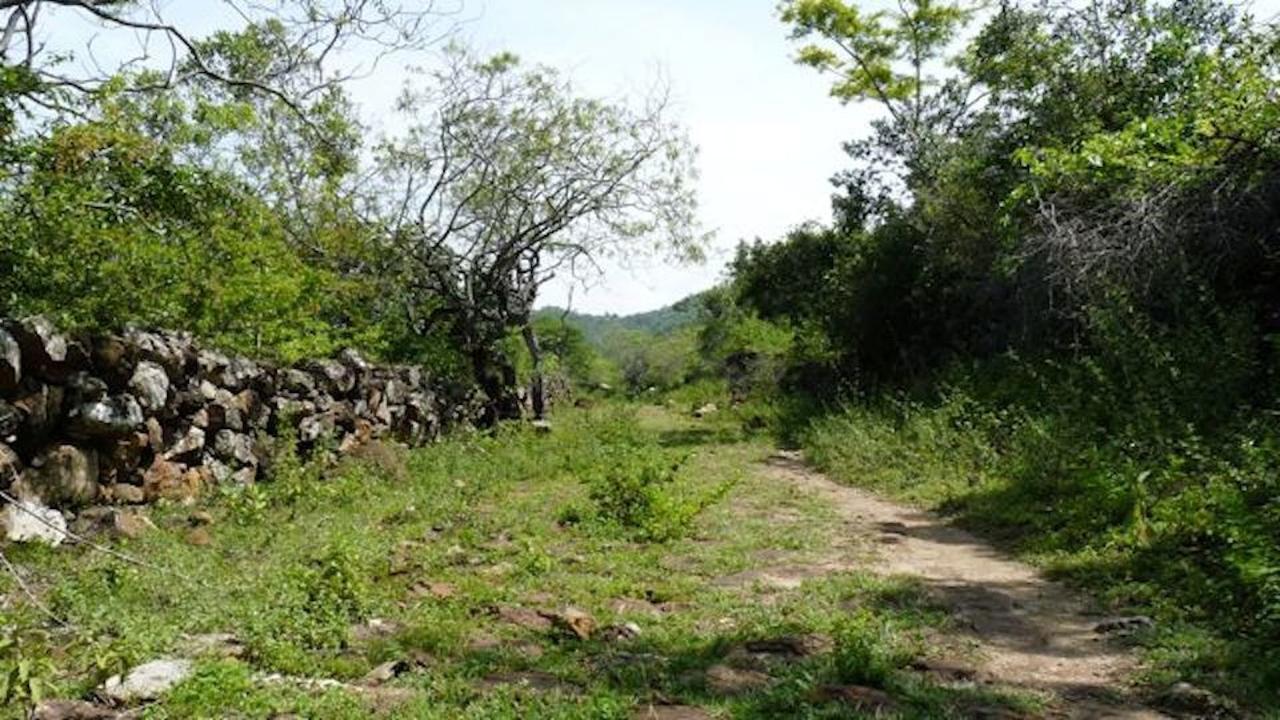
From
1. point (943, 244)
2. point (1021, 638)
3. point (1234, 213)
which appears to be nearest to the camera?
point (1021, 638)

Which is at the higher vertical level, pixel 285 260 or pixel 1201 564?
pixel 285 260

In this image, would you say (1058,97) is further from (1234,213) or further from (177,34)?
(177,34)

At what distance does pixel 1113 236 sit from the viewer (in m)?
11.1

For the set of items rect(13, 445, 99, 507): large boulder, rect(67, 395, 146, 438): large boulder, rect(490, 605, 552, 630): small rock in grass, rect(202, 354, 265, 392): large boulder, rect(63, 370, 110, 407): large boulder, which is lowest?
rect(490, 605, 552, 630): small rock in grass

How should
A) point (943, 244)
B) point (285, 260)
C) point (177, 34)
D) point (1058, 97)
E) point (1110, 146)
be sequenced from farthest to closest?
point (943, 244) < point (1058, 97) < point (285, 260) < point (1110, 146) < point (177, 34)

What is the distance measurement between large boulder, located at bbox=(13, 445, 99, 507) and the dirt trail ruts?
6.17m

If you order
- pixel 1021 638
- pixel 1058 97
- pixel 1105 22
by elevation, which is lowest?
pixel 1021 638

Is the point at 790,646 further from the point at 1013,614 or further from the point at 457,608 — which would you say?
the point at 457,608

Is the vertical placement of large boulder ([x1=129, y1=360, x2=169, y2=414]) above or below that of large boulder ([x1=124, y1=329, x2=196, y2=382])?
below

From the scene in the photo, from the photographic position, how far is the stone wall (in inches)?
281

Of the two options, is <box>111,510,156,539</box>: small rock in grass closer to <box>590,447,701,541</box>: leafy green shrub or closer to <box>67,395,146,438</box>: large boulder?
<box>67,395,146,438</box>: large boulder

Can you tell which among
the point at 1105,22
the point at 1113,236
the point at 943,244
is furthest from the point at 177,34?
the point at 1105,22

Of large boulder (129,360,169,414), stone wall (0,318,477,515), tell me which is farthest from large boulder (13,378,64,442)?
large boulder (129,360,169,414)

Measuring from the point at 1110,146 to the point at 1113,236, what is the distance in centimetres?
259
